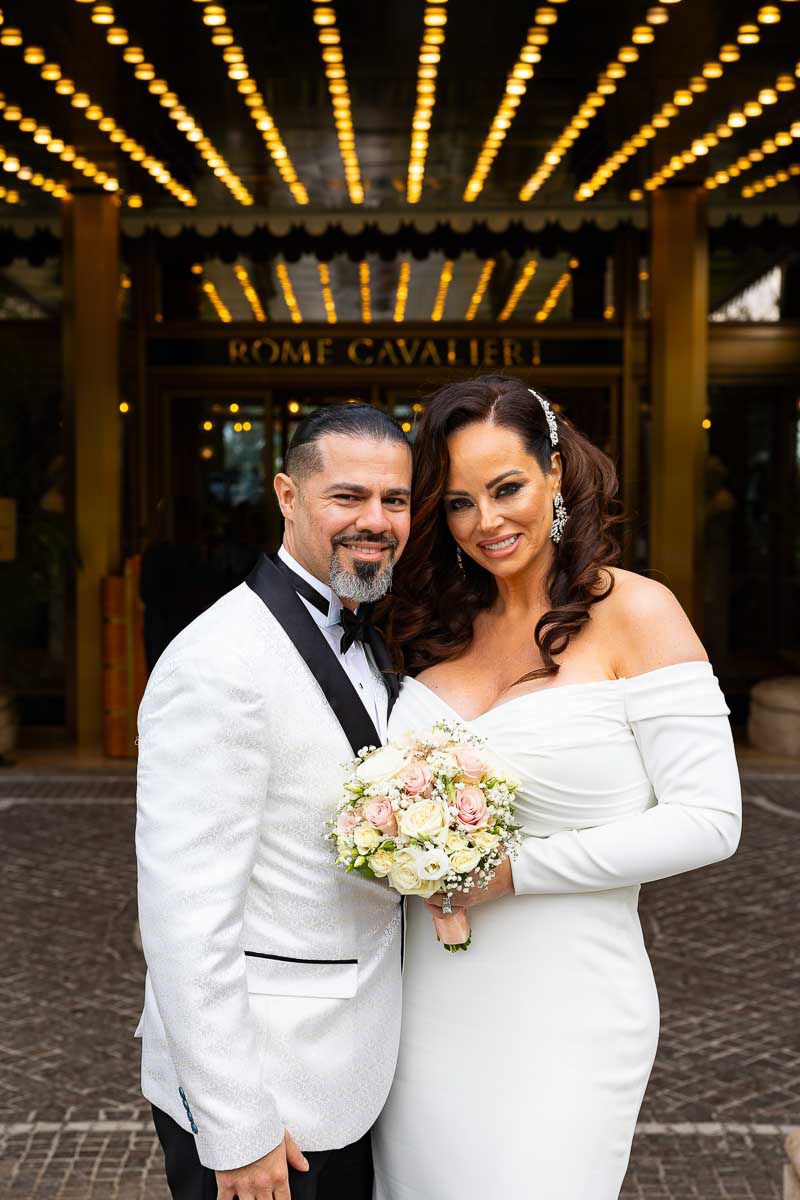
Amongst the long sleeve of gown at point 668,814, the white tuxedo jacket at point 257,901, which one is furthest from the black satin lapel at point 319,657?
the long sleeve of gown at point 668,814

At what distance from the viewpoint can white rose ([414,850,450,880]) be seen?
233 cm

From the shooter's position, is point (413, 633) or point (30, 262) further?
point (30, 262)

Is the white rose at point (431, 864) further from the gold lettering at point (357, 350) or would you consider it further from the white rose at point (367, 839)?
the gold lettering at point (357, 350)

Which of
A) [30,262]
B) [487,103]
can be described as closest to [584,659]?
[487,103]

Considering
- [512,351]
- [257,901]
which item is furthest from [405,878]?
[512,351]

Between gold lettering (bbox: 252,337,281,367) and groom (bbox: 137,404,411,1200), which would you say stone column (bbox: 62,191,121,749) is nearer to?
gold lettering (bbox: 252,337,281,367)

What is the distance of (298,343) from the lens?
1352cm

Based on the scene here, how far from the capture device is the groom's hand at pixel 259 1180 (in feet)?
7.71

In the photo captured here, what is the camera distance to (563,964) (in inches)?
108

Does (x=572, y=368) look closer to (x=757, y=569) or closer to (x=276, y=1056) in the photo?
(x=757, y=569)

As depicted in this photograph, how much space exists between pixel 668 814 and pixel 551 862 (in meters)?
0.26

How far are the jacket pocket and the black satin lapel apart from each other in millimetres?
423

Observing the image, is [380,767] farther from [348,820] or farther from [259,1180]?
[259,1180]

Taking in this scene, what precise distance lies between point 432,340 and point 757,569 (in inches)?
170
